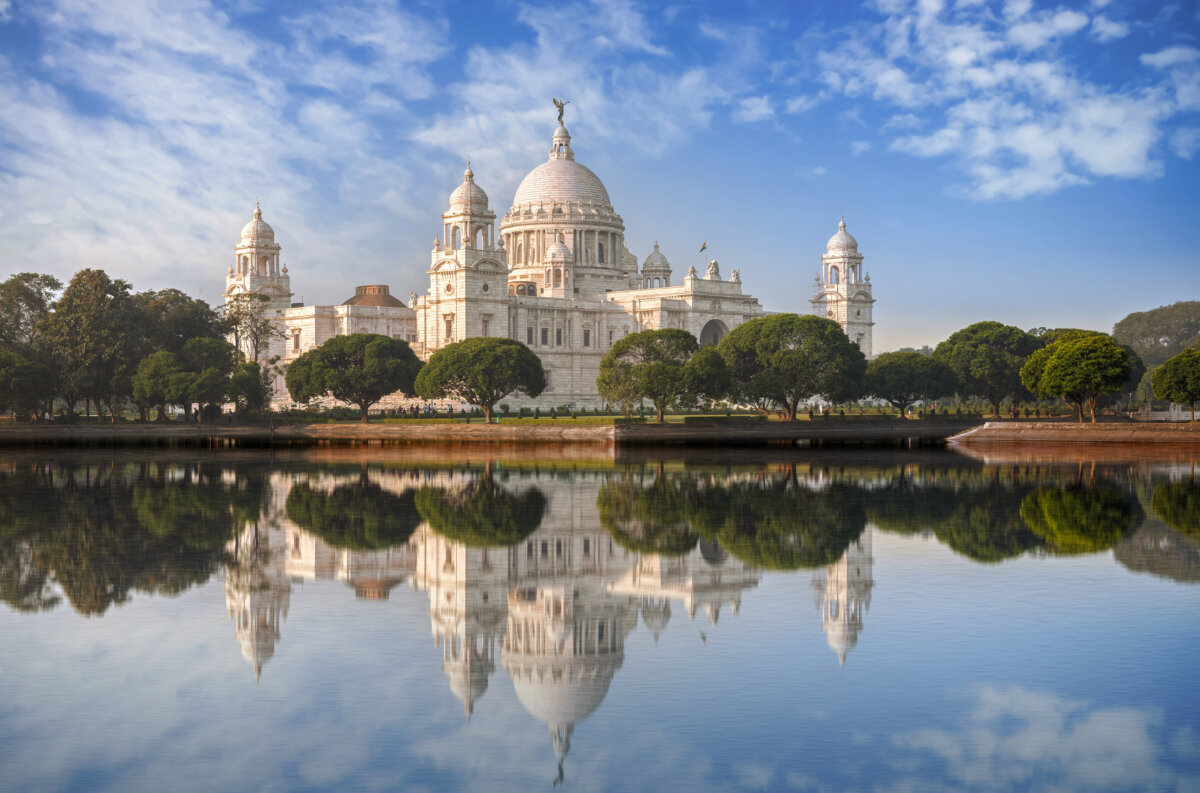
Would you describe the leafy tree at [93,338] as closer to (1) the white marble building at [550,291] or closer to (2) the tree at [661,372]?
(1) the white marble building at [550,291]

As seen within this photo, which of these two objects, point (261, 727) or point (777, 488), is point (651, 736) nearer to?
point (261, 727)

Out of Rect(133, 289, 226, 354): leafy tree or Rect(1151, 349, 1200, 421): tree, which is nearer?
Rect(1151, 349, 1200, 421): tree

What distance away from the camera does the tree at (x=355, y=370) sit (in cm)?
8475

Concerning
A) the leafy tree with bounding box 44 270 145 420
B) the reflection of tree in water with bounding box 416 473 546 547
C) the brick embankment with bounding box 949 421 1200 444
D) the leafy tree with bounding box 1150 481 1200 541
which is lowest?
the leafy tree with bounding box 1150 481 1200 541

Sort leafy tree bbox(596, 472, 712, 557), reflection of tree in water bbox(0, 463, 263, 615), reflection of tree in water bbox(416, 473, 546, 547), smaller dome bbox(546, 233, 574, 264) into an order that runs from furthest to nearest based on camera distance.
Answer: smaller dome bbox(546, 233, 574, 264)
reflection of tree in water bbox(416, 473, 546, 547)
leafy tree bbox(596, 472, 712, 557)
reflection of tree in water bbox(0, 463, 263, 615)

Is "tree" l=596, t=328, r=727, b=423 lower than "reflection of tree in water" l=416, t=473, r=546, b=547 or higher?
higher

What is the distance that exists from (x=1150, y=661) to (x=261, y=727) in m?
9.98

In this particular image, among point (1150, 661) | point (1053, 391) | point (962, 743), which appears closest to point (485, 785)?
point (962, 743)

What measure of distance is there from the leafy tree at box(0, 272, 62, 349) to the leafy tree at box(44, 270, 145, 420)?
3731 millimetres

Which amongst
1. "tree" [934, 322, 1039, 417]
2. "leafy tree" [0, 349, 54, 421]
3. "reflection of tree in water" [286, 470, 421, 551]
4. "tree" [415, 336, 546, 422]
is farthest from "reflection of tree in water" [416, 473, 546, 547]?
"tree" [934, 322, 1039, 417]

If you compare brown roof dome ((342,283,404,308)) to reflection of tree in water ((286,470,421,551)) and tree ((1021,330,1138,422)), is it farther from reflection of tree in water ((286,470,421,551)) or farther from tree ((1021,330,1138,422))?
reflection of tree in water ((286,470,421,551))

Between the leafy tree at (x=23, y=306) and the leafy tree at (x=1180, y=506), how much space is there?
72.6 m

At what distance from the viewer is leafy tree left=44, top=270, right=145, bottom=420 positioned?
274 feet

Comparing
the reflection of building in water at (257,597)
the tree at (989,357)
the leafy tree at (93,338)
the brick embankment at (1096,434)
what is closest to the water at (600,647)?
the reflection of building in water at (257,597)
